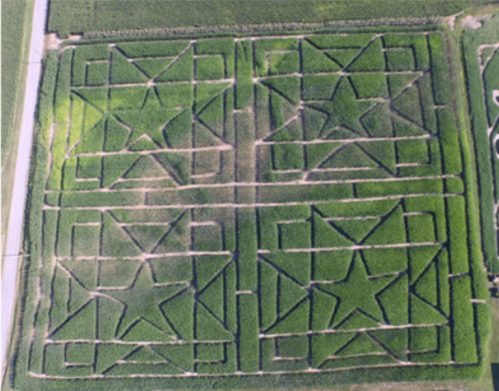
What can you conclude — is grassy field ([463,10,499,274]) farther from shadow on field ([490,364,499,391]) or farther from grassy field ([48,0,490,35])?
shadow on field ([490,364,499,391])

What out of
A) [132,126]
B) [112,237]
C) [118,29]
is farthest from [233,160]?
[118,29]

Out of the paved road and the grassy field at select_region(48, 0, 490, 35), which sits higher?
the grassy field at select_region(48, 0, 490, 35)

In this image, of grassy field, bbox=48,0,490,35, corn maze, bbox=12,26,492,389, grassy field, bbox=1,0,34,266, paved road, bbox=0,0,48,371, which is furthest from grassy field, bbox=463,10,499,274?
grassy field, bbox=1,0,34,266

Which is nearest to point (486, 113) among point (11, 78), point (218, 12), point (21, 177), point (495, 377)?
point (495, 377)

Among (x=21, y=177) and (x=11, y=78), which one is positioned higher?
(x=11, y=78)

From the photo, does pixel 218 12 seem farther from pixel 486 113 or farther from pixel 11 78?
pixel 486 113
